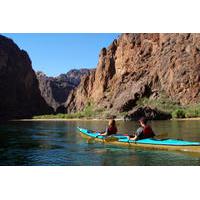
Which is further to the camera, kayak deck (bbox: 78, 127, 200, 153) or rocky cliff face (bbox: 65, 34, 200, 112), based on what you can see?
rocky cliff face (bbox: 65, 34, 200, 112)

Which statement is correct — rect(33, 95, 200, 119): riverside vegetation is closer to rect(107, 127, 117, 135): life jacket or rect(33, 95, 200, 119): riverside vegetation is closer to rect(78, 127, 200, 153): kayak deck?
rect(107, 127, 117, 135): life jacket

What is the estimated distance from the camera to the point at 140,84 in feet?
504

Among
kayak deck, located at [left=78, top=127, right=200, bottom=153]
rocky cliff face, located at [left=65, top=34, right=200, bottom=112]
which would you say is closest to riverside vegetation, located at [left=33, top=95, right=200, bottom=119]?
rocky cliff face, located at [left=65, top=34, right=200, bottom=112]

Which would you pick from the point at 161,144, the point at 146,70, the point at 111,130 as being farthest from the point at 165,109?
the point at 161,144

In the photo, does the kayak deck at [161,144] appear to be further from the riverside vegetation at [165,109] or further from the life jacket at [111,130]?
the riverside vegetation at [165,109]

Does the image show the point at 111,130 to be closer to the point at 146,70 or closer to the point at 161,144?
the point at 161,144

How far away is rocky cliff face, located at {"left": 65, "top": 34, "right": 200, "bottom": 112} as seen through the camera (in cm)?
13925

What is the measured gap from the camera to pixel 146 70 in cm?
16138

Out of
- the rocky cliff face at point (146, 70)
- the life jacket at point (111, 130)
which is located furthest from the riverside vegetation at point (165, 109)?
the life jacket at point (111, 130)

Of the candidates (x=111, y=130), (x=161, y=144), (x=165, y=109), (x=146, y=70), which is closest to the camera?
(x=161, y=144)

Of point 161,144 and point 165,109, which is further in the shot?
point 165,109
